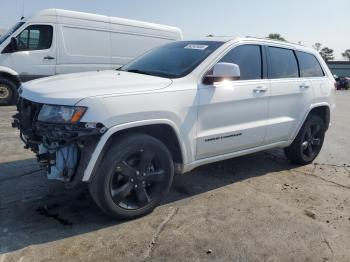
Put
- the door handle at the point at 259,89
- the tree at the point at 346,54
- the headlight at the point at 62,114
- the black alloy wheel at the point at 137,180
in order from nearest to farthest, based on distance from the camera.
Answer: the headlight at the point at 62,114 → the black alloy wheel at the point at 137,180 → the door handle at the point at 259,89 → the tree at the point at 346,54

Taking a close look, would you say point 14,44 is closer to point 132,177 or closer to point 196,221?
point 132,177

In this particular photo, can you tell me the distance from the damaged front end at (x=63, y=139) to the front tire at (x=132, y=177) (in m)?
0.20

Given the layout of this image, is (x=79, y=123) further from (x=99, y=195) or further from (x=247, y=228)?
(x=247, y=228)

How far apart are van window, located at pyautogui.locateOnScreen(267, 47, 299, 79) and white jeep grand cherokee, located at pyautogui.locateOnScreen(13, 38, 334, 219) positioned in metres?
0.01

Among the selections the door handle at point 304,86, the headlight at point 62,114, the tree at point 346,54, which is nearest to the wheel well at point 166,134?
the headlight at point 62,114

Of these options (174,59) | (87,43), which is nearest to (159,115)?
(174,59)

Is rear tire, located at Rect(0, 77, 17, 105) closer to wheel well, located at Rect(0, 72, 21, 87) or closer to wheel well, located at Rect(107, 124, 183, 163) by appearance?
wheel well, located at Rect(0, 72, 21, 87)

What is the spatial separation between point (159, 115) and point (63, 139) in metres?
0.91

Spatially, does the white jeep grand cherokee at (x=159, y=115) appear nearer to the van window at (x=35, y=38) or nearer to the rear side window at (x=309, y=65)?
the rear side window at (x=309, y=65)

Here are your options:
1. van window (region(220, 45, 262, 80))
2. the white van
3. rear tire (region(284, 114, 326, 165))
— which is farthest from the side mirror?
the white van

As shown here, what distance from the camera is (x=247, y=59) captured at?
479 cm

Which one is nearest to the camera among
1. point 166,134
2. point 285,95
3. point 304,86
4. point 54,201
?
point 166,134

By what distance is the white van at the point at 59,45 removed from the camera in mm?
10344

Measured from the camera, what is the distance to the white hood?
3.37 metres
